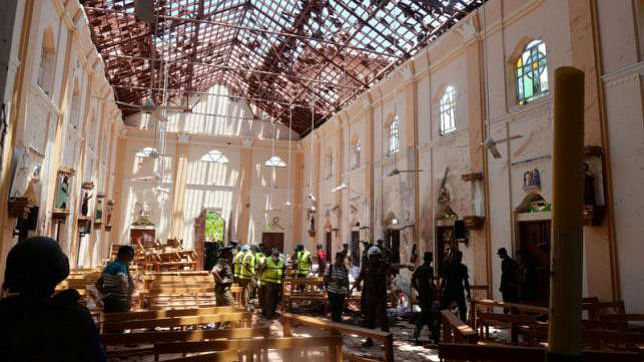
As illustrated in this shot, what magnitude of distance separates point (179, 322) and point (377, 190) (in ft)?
43.0

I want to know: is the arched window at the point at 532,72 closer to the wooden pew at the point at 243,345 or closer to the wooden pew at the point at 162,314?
the wooden pew at the point at 162,314

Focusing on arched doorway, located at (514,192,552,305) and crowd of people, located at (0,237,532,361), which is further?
arched doorway, located at (514,192,552,305)

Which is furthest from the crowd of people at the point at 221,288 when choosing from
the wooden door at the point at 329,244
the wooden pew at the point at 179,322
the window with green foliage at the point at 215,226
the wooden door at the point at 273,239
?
the window with green foliage at the point at 215,226

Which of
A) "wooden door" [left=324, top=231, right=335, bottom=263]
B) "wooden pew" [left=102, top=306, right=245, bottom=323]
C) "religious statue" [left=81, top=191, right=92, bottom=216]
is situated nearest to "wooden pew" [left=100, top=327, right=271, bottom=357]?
"wooden pew" [left=102, top=306, right=245, bottom=323]

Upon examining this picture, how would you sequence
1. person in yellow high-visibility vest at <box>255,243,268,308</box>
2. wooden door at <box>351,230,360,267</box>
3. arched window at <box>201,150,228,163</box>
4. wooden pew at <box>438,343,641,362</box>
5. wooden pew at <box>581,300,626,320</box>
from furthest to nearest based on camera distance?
arched window at <box>201,150,228,163</box> < wooden door at <box>351,230,360,267</box> < person in yellow high-visibility vest at <box>255,243,268,308</box> < wooden pew at <box>581,300,626,320</box> < wooden pew at <box>438,343,641,362</box>

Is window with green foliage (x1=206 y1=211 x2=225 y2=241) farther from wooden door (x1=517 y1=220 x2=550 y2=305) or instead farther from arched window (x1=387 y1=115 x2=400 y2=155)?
wooden door (x1=517 y1=220 x2=550 y2=305)

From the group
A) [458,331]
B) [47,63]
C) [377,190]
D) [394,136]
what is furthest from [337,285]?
[394,136]

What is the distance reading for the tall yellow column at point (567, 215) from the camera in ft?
3.64

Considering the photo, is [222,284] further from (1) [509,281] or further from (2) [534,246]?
(2) [534,246]

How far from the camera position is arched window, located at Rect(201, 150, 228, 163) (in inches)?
1017

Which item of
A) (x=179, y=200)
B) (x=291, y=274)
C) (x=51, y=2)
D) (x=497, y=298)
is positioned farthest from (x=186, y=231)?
(x=497, y=298)

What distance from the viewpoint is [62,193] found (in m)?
11.9

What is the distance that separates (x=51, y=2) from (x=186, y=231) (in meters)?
15.9

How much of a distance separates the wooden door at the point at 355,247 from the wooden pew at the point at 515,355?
1608 centimetres
